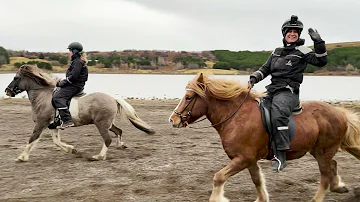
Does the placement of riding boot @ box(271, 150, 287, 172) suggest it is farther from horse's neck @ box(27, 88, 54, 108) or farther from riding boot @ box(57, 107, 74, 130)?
→ horse's neck @ box(27, 88, 54, 108)

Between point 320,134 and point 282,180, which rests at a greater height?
point 320,134

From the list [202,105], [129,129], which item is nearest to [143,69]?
[129,129]

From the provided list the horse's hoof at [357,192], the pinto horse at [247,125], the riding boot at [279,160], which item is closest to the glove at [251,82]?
the pinto horse at [247,125]

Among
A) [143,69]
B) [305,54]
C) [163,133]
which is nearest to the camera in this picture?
[305,54]

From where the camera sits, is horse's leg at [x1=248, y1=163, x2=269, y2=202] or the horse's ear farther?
horse's leg at [x1=248, y1=163, x2=269, y2=202]

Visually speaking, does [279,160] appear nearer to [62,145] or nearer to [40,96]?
[62,145]

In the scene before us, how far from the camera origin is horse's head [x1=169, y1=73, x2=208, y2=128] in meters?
5.39

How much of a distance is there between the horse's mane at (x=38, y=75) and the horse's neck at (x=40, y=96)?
0.17 meters

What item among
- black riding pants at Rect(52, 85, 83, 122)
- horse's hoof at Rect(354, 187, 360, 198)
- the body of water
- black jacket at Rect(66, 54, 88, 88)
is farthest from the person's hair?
the body of water

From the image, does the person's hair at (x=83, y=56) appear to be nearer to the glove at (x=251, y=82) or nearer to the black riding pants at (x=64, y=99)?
the black riding pants at (x=64, y=99)

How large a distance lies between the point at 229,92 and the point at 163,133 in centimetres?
698

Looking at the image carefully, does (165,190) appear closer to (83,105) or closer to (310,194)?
(310,194)

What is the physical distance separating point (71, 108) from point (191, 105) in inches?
156

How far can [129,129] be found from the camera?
1321cm
